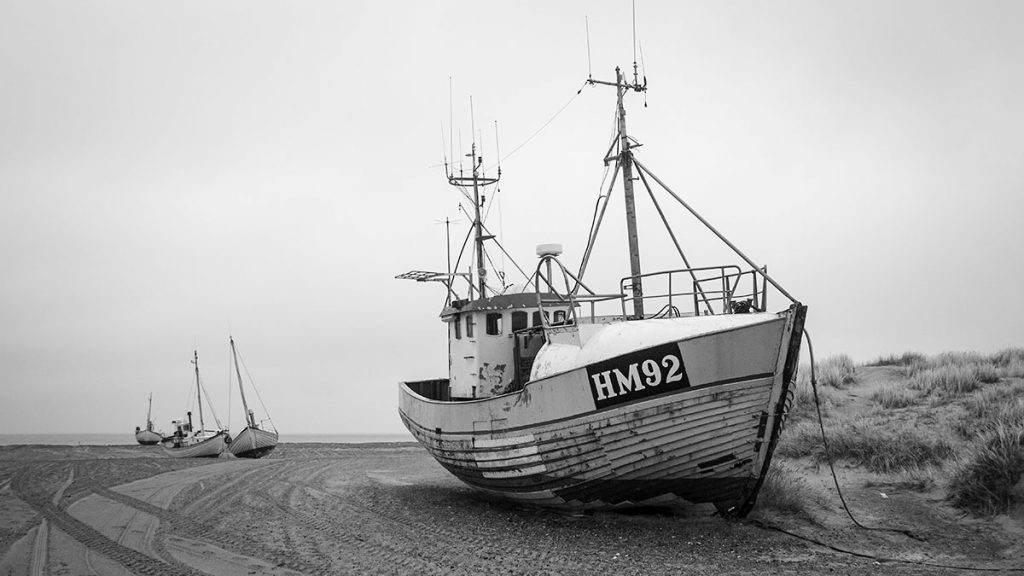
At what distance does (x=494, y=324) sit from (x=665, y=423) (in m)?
4.86

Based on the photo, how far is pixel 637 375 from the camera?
9.34 meters

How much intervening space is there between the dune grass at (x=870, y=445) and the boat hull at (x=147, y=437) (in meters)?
47.9

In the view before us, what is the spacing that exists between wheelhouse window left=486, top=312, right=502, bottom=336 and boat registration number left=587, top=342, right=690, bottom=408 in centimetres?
400

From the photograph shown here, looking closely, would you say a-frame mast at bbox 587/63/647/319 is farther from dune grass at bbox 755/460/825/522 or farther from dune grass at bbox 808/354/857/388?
dune grass at bbox 808/354/857/388

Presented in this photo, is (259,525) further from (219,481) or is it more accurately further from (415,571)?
(219,481)

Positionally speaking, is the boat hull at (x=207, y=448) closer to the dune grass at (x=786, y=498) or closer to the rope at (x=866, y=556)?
the dune grass at (x=786, y=498)

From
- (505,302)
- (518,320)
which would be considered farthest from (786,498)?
(505,302)

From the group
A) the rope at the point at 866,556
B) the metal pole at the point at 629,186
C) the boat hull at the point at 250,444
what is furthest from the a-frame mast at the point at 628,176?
the boat hull at the point at 250,444

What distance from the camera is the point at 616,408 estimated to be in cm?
948

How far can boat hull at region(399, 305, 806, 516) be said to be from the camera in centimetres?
910

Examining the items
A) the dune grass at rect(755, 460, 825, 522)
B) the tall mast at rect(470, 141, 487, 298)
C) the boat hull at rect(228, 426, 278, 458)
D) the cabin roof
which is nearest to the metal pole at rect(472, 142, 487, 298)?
the tall mast at rect(470, 141, 487, 298)

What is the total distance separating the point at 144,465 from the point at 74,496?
26.0 feet

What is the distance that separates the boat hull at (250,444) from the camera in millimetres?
33094

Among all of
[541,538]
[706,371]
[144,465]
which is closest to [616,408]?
[706,371]
